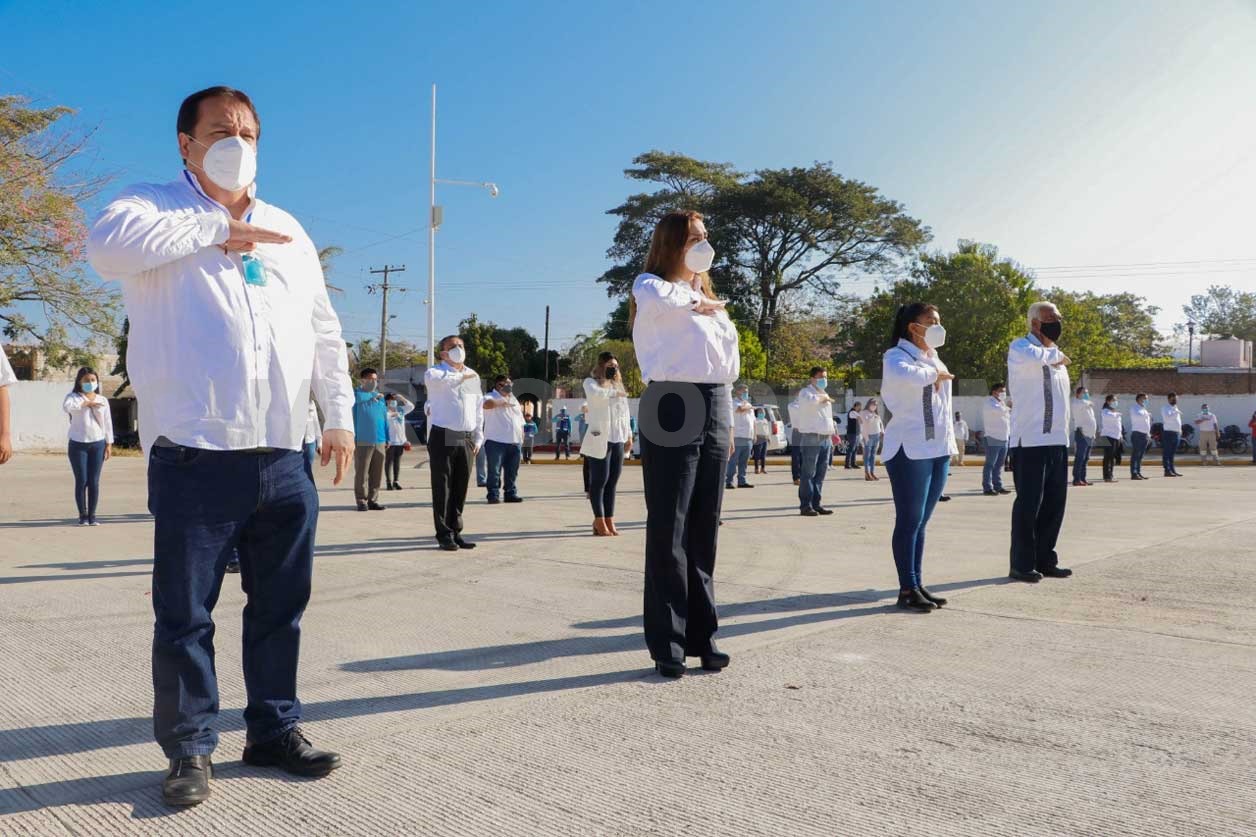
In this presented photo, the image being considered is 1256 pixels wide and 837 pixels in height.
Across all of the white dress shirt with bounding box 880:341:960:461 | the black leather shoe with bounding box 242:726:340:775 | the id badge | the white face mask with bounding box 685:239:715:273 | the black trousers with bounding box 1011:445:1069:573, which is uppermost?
the white face mask with bounding box 685:239:715:273

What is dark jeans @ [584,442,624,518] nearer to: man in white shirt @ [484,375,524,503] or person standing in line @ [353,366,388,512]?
person standing in line @ [353,366,388,512]

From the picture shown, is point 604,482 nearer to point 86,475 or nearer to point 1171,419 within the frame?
point 86,475

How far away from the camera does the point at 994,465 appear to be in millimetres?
15523

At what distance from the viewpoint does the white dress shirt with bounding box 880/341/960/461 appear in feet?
19.4

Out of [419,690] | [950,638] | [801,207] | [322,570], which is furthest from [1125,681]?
[801,207]

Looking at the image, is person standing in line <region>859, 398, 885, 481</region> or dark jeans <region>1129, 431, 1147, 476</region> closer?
person standing in line <region>859, 398, 885, 481</region>

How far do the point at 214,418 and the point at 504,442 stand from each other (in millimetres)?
11322

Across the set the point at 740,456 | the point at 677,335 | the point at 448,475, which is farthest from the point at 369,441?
the point at 677,335

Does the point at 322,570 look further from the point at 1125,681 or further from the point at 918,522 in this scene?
the point at 1125,681

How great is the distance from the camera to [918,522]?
19.1 feet

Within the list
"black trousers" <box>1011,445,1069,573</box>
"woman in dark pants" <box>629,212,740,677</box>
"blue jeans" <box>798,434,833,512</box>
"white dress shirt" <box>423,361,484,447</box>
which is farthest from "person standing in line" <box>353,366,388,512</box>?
"woman in dark pants" <box>629,212,740,677</box>

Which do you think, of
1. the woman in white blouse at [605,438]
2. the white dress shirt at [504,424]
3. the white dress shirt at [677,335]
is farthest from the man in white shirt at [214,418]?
the white dress shirt at [504,424]

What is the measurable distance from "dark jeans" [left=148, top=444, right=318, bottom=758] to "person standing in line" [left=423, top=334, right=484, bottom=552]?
5182 millimetres

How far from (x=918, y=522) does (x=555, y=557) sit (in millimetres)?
3052
